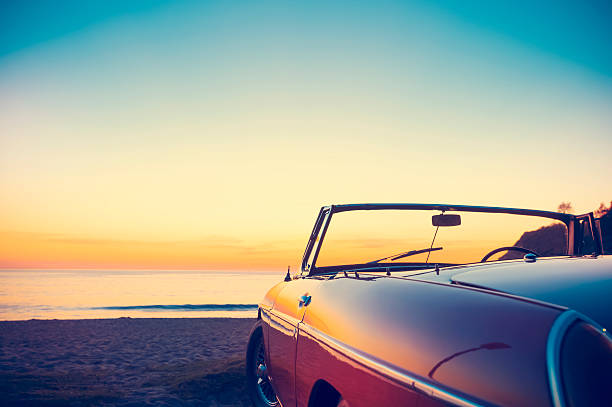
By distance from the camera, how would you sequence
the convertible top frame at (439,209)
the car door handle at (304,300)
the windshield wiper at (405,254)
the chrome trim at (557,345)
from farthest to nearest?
the convertible top frame at (439,209) < the windshield wiper at (405,254) < the car door handle at (304,300) < the chrome trim at (557,345)

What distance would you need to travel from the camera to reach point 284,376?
248 centimetres

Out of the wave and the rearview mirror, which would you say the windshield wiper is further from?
the wave

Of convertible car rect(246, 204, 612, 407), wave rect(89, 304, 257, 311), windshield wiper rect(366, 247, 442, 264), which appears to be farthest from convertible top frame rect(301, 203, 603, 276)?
wave rect(89, 304, 257, 311)

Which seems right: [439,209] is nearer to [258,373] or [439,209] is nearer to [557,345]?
[258,373]

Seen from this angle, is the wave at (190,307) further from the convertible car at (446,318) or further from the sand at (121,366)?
the convertible car at (446,318)

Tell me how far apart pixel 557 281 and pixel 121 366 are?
21.5 feet

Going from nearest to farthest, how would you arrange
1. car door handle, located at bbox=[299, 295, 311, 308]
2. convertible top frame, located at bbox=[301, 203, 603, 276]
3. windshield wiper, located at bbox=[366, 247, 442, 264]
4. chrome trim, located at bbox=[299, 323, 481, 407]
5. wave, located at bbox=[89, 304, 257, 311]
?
chrome trim, located at bbox=[299, 323, 481, 407] < car door handle, located at bbox=[299, 295, 311, 308] < windshield wiper, located at bbox=[366, 247, 442, 264] < convertible top frame, located at bbox=[301, 203, 603, 276] < wave, located at bbox=[89, 304, 257, 311]

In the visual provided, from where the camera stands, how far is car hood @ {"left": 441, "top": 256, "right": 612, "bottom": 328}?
1.11m

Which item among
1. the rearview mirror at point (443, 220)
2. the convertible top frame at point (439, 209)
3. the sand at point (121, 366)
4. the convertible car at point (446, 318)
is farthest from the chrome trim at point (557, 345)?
the sand at point (121, 366)

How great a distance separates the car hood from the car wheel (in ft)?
6.75

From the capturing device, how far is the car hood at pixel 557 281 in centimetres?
111

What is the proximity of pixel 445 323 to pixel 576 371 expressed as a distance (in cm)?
38

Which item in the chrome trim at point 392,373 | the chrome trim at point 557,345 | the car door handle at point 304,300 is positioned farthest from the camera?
the car door handle at point 304,300

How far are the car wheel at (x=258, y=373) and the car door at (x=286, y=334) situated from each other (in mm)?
459
